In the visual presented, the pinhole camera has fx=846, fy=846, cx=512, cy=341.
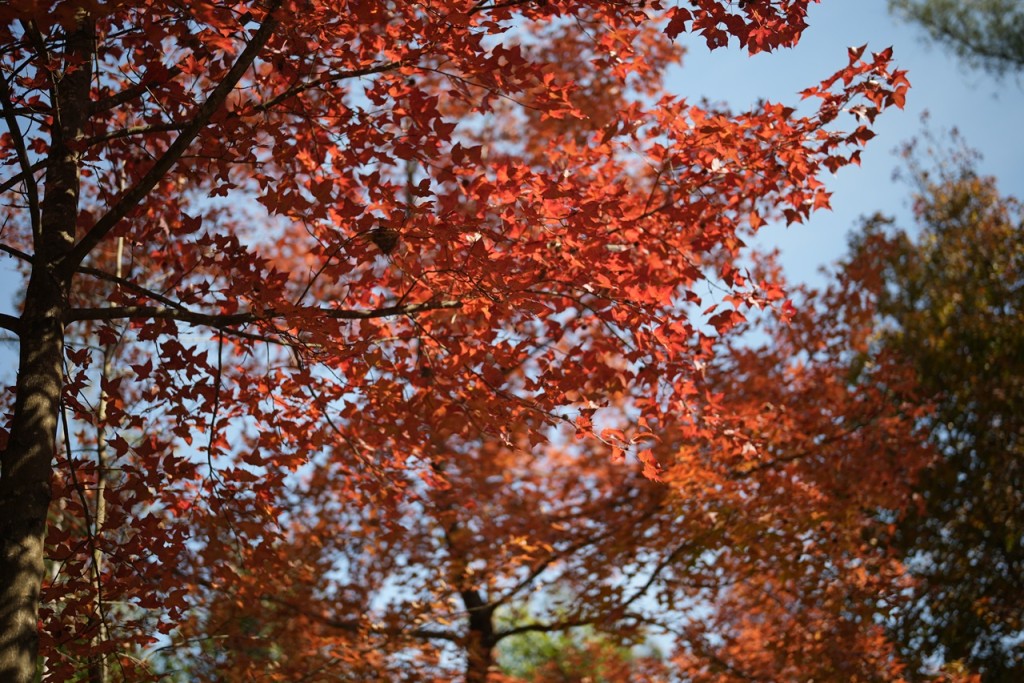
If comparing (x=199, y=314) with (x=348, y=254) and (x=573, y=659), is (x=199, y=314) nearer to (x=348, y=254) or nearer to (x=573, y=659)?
(x=348, y=254)

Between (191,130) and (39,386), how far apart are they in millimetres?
1229

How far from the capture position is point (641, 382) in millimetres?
4734

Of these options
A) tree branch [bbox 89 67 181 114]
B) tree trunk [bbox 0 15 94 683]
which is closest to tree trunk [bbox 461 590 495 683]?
tree trunk [bbox 0 15 94 683]

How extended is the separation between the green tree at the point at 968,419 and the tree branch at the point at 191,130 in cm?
1103

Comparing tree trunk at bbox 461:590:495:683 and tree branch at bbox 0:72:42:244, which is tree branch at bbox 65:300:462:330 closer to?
tree branch at bbox 0:72:42:244

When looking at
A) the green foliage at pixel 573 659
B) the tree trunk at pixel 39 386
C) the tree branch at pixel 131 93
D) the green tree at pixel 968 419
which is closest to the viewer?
the tree trunk at pixel 39 386

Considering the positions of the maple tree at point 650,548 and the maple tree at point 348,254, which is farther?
the maple tree at point 650,548

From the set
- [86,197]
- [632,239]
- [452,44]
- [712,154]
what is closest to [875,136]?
[712,154]

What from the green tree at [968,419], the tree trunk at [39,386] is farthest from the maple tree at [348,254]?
the green tree at [968,419]

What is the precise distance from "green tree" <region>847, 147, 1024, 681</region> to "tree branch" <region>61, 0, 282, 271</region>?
11.0m

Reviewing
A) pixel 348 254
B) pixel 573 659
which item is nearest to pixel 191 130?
pixel 348 254

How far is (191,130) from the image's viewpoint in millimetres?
3441

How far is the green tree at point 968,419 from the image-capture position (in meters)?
13.4

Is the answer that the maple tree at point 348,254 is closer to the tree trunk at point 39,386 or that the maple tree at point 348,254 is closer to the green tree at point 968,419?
Result: the tree trunk at point 39,386
